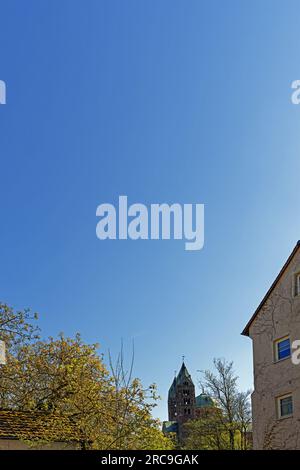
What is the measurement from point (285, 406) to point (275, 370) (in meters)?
1.62

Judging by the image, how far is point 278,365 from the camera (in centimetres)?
2481

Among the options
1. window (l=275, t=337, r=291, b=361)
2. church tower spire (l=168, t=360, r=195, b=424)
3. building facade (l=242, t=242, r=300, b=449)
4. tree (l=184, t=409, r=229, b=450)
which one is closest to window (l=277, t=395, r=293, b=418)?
building facade (l=242, t=242, r=300, b=449)

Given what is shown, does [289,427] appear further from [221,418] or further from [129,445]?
[221,418]

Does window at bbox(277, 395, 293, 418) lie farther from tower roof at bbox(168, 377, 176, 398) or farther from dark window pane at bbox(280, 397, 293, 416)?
tower roof at bbox(168, 377, 176, 398)

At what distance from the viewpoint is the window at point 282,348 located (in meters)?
24.4

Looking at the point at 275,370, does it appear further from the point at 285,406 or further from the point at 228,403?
the point at 228,403

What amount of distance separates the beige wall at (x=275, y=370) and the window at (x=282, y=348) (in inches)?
7.9

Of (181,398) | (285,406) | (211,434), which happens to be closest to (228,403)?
(211,434)

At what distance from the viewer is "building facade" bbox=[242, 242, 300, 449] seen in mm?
Answer: 23625

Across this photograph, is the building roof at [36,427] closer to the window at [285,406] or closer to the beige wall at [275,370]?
the beige wall at [275,370]

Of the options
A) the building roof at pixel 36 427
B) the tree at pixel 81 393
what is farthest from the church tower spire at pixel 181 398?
the building roof at pixel 36 427
